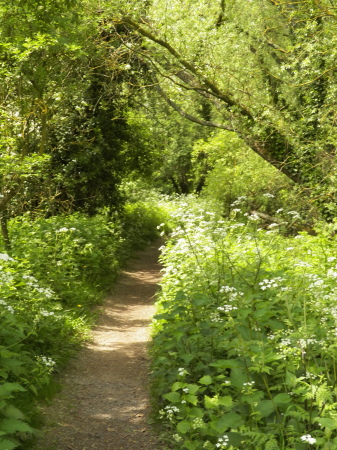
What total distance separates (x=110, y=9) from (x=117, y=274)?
245 inches

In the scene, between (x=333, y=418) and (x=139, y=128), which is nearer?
(x=333, y=418)

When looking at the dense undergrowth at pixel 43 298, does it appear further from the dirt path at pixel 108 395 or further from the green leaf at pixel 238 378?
the green leaf at pixel 238 378

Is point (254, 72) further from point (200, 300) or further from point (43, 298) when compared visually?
point (43, 298)

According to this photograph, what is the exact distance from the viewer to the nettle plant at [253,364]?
351cm

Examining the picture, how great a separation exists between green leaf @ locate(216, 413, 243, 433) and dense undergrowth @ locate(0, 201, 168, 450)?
1.32 meters

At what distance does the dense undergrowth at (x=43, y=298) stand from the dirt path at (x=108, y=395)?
0.24 m

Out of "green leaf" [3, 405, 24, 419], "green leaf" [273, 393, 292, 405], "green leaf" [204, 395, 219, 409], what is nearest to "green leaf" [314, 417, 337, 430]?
"green leaf" [273, 393, 292, 405]

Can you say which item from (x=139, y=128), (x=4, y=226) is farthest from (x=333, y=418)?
(x=139, y=128)

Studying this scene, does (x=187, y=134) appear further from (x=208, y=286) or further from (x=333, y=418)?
(x=333, y=418)

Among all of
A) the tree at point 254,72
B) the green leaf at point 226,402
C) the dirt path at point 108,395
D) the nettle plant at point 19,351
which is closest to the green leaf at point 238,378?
the green leaf at point 226,402

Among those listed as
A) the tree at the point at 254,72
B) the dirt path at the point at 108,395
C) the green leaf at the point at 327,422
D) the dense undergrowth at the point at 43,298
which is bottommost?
the dirt path at the point at 108,395

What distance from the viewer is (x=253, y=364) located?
4.07m

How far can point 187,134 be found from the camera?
3216 cm

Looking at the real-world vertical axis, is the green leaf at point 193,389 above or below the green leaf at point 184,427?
above
